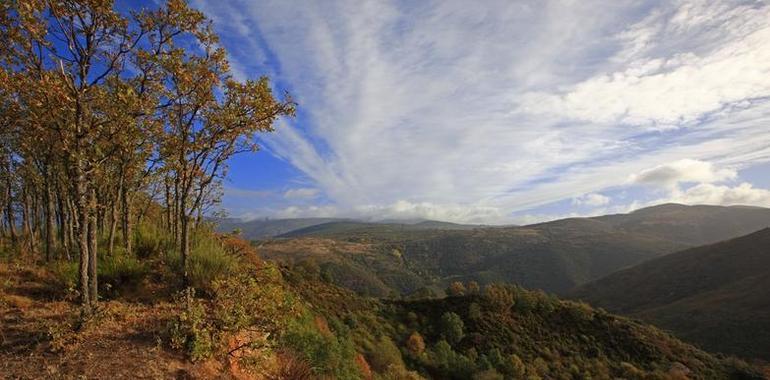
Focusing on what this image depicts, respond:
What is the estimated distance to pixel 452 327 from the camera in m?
43.5

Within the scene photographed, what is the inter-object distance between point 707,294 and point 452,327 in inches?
3656

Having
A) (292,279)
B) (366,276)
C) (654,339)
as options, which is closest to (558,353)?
(654,339)

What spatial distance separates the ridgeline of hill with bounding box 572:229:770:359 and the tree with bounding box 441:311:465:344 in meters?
52.2

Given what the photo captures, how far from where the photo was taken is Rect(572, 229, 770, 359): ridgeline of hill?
236ft

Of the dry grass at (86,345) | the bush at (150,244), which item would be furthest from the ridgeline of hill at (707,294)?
the dry grass at (86,345)

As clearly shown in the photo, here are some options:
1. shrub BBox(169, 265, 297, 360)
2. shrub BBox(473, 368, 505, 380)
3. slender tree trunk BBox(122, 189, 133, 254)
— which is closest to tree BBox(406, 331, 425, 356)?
shrub BBox(473, 368, 505, 380)

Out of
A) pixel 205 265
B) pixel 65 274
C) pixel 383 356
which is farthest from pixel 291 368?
pixel 383 356

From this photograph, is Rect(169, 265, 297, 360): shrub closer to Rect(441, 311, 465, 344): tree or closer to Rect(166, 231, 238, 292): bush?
Rect(166, 231, 238, 292): bush

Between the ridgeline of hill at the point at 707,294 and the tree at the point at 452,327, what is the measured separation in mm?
52180

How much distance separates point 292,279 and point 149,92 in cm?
3338

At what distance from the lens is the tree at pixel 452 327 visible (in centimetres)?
4288

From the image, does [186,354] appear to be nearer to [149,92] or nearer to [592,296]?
[149,92]

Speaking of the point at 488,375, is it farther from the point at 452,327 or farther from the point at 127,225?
the point at 127,225

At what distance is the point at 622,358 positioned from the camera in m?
45.6
